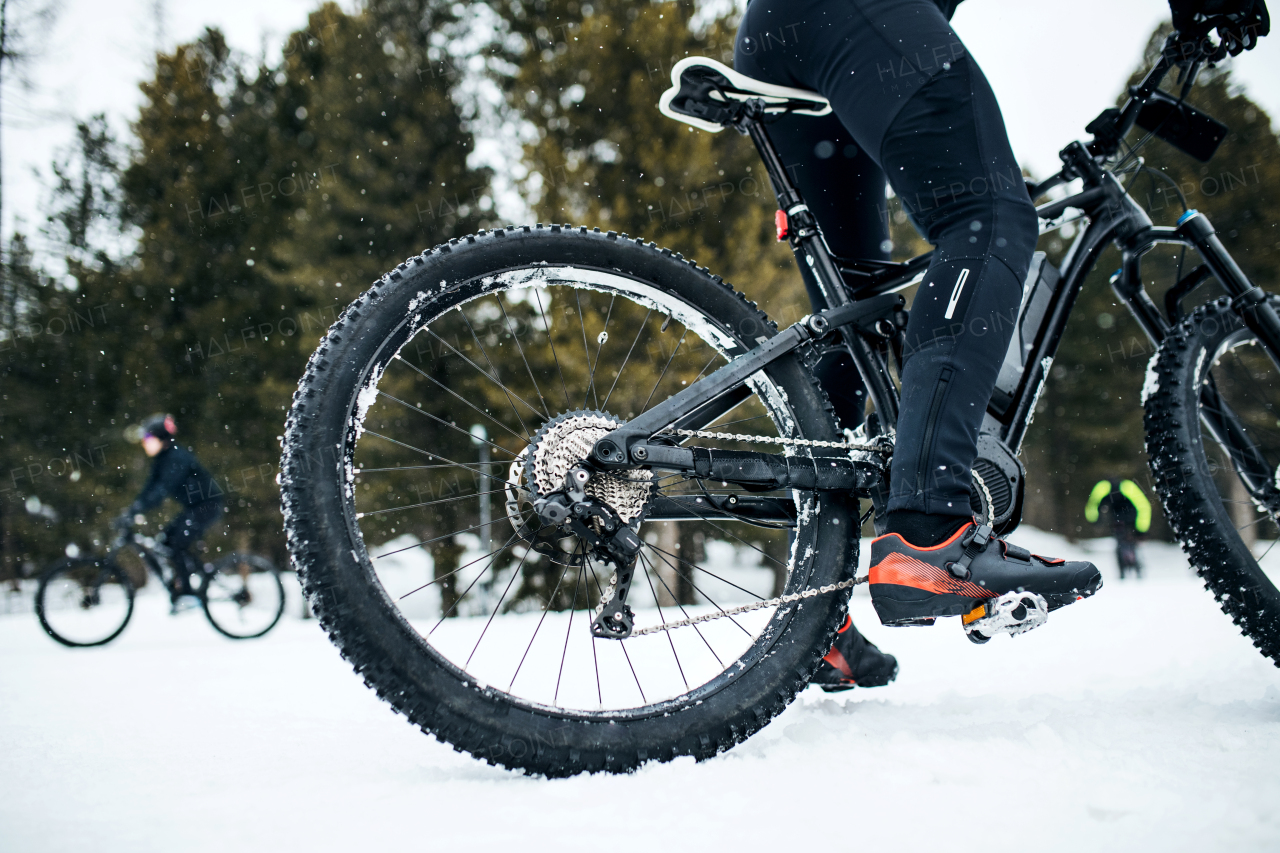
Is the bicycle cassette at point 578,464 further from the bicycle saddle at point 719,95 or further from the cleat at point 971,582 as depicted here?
the bicycle saddle at point 719,95

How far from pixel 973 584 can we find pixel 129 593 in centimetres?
688

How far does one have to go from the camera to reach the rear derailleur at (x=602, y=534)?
1.30 meters

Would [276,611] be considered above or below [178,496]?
below

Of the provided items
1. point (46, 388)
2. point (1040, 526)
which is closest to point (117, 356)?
point (46, 388)

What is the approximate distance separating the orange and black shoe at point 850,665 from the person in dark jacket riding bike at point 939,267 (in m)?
0.54

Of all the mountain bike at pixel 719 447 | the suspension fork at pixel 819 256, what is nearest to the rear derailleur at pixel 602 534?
the mountain bike at pixel 719 447

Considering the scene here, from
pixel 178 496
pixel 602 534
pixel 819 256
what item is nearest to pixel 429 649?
pixel 602 534

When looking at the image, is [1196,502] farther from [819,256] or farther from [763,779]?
[763,779]

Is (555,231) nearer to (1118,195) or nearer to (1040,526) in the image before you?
(1118,195)

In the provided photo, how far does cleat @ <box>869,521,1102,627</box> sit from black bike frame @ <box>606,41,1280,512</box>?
20cm

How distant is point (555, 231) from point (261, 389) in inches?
465

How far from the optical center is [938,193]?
141 cm

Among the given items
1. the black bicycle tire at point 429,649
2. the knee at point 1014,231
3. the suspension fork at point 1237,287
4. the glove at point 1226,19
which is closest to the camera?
the black bicycle tire at point 429,649

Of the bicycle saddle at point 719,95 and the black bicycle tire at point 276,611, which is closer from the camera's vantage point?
the bicycle saddle at point 719,95
